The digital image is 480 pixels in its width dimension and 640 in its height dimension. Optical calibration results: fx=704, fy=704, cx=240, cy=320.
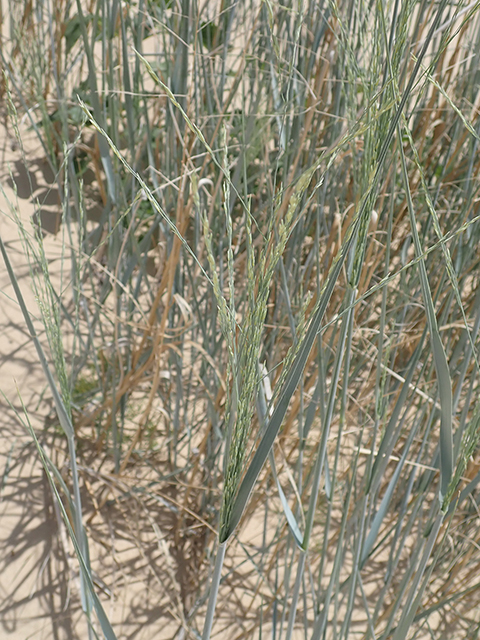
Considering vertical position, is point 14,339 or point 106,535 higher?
point 14,339

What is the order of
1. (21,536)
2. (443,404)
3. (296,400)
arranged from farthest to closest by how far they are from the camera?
(21,536) < (296,400) < (443,404)

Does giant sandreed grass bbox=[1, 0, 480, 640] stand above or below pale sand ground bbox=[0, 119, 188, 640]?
above

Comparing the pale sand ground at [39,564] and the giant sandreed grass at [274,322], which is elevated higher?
the giant sandreed grass at [274,322]

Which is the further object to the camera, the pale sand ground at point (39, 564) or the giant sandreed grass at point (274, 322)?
the pale sand ground at point (39, 564)

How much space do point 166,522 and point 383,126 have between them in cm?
86

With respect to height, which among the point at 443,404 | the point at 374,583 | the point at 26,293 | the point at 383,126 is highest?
the point at 383,126

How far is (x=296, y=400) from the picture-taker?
914 mm

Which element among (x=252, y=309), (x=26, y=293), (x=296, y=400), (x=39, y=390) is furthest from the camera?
(x=26, y=293)

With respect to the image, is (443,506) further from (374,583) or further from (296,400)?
(374,583)

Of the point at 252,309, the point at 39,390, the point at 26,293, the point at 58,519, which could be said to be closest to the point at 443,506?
the point at 252,309

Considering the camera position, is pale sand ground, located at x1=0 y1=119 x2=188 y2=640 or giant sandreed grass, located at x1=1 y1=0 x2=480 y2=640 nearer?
giant sandreed grass, located at x1=1 y1=0 x2=480 y2=640

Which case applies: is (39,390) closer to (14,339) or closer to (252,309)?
(14,339)

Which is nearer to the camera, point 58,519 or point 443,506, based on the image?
point 443,506

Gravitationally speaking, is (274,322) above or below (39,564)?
above
